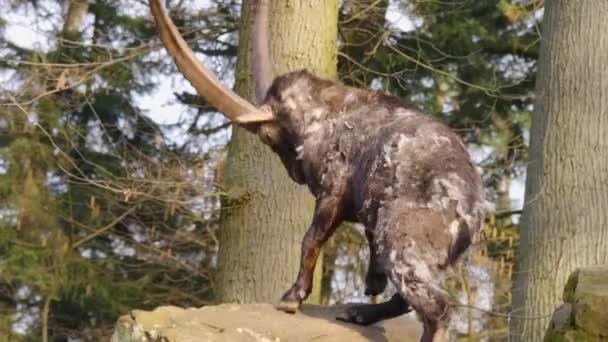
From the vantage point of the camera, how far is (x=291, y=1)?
8.16 meters

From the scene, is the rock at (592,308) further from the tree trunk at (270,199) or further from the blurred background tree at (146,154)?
the blurred background tree at (146,154)

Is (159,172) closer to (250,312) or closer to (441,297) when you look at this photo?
(250,312)

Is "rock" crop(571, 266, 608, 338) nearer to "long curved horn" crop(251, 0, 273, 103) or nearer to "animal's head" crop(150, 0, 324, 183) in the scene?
"animal's head" crop(150, 0, 324, 183)

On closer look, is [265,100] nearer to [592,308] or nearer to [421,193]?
[421,193]

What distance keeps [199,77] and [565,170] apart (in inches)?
133

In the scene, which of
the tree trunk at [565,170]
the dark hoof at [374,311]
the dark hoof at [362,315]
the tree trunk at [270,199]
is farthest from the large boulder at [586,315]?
the tree trunk at [270,199]

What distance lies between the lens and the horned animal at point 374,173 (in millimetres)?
4461

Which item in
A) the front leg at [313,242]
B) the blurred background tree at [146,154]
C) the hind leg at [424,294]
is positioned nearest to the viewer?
the hind leg at [424,294]

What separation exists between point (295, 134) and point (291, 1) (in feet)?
10.1

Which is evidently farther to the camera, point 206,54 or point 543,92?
point 206,54

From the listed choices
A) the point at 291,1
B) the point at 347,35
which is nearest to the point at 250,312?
the point at 291,1

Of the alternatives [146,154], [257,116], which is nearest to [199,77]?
[257,116]

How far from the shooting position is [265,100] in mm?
5426

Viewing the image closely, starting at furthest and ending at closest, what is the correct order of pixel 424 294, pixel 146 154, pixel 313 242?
pixel 146 154 → pixel 313 242 → pixel 424 294
